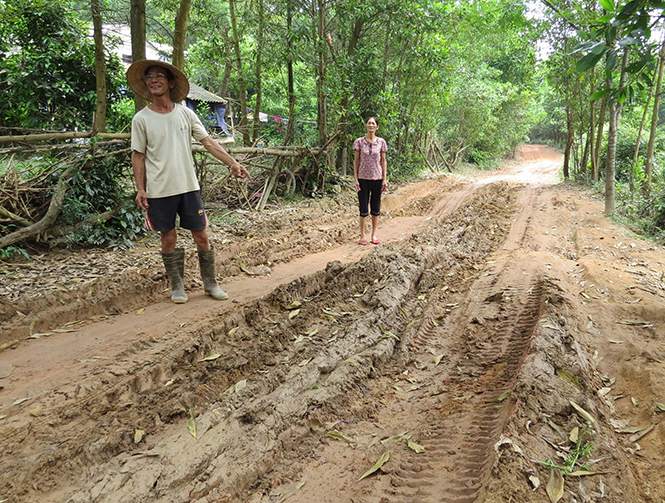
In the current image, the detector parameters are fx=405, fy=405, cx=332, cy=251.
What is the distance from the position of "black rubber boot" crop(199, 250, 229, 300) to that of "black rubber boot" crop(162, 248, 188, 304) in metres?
0.21

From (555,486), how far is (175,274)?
139 inches

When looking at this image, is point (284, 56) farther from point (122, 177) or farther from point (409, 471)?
point (409, 471)

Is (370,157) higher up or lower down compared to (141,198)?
higher up

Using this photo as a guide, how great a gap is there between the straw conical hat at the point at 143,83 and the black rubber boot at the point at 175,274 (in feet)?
4.94

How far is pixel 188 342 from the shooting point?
3.23 meters

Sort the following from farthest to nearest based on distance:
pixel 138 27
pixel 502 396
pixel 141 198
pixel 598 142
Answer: pixel 598 142 → pixel 138 27 → pixel 141 198 → pixel 502 396

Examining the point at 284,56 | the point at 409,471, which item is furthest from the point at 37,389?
the point at 284,56

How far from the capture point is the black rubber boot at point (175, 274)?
4008mm

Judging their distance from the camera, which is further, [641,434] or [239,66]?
[239,66]

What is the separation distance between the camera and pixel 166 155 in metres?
3.67

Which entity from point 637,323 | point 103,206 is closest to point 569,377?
point 637,323

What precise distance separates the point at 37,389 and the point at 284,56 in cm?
910

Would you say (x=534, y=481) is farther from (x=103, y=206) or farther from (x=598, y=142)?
(x=598, y=142)

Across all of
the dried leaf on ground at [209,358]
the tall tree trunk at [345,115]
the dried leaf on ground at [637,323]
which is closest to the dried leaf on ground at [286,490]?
the dried leaf on ground at [209,358]
